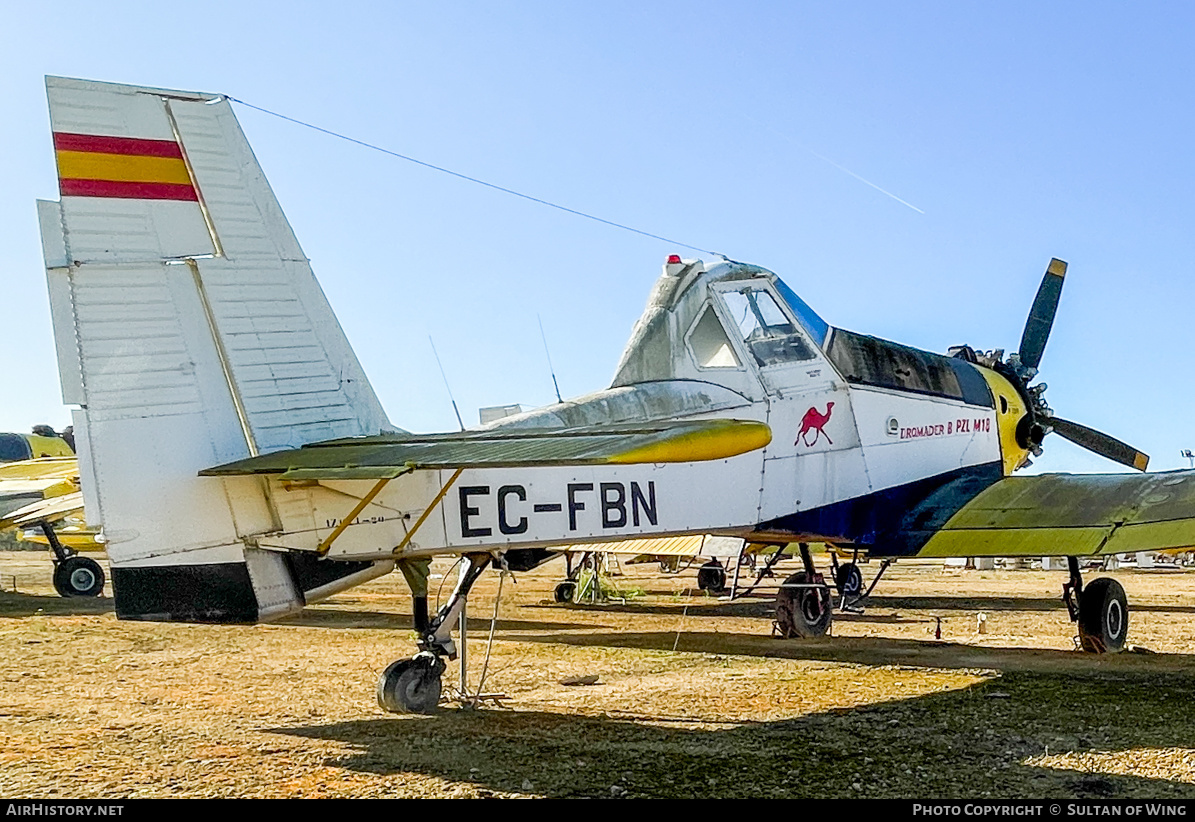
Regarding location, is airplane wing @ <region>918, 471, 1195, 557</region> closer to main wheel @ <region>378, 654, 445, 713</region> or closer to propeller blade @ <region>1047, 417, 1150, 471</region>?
propeller blade @ <region>1047, 417, 1150, 471</region>

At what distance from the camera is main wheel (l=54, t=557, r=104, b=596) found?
75.0 ft

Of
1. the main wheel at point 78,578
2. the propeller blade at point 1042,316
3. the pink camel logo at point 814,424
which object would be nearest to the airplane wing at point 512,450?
the pink camel logo at point 814,424

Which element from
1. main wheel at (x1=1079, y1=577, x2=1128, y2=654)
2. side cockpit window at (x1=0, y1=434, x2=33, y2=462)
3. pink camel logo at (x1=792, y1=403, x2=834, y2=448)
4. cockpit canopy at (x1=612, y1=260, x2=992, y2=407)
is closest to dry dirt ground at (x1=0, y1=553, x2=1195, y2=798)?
main wheel at (x1=1079, y1=577, x2=1128, y2=654)

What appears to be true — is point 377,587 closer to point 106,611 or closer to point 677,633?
point 106,611

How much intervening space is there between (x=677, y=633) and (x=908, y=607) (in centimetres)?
697

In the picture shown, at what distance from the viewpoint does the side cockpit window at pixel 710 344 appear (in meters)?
10.1

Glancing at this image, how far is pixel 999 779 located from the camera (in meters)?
5.83

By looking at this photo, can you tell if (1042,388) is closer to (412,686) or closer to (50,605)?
(412,686)

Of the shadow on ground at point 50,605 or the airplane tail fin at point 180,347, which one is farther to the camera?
the shadow on ground at point 50,605

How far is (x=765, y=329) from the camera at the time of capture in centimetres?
1058

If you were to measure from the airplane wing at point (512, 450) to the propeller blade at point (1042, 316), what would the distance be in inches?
390

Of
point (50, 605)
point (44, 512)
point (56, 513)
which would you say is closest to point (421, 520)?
point (50, 605)

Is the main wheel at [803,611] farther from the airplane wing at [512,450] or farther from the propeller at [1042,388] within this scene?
the airplane wing at [512,450]

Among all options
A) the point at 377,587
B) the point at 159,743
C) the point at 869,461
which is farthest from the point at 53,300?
the point at 377,587
